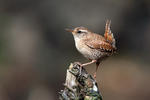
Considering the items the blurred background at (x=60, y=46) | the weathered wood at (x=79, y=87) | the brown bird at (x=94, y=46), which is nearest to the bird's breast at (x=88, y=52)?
the brown bird at (x=94, y=46)

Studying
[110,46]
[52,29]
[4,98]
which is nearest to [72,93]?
[110,46]

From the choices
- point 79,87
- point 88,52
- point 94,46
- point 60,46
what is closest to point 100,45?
point 94,46

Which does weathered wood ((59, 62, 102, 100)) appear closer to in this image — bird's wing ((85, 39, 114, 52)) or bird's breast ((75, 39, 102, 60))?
bird's breast ((75, 39, 102, 60))

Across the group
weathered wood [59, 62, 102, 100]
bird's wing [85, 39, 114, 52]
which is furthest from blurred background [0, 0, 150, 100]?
weathered wood [59, 62, 102, 100]

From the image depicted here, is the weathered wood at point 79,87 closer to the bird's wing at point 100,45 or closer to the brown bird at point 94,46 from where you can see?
the brown bird at point 94,46

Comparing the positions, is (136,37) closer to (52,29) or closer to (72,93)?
(52,29)

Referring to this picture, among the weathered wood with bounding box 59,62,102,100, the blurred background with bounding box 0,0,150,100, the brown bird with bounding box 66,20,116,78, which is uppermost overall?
the brown bird with bounding box 66,20,116,78
